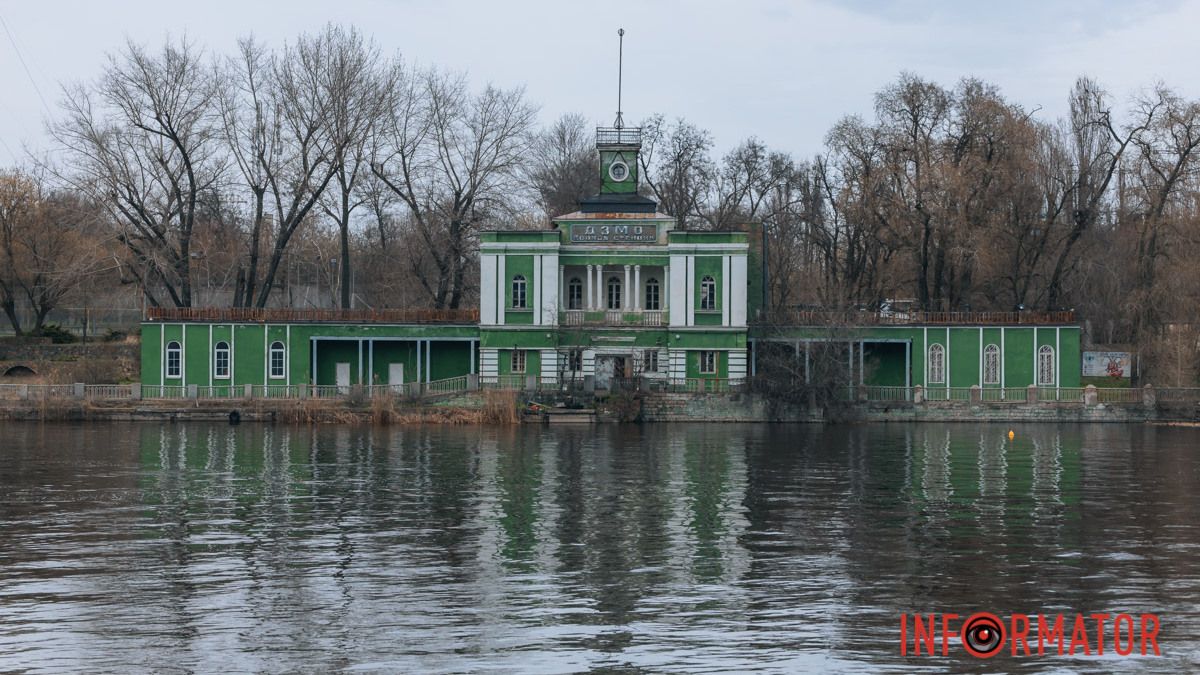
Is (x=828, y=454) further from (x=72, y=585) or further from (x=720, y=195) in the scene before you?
(x=720, y=195)

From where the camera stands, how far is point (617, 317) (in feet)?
193

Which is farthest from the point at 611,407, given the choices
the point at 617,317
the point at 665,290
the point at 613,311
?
the point at 665,290

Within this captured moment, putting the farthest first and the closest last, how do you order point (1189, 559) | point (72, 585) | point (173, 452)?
point (173, 452), point (1189, 559), point (72, 585)

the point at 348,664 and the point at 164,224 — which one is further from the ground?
the point at 164,224

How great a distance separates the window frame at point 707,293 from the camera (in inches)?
2292

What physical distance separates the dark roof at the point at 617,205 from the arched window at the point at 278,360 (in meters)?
14.3

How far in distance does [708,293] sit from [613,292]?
15.8ft

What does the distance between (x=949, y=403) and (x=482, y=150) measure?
2539 cm

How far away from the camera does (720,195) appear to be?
3248 inches

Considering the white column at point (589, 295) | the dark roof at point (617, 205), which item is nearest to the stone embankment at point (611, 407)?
the white column at point (589, 295)

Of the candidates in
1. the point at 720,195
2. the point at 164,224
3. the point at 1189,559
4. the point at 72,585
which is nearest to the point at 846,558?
the point at 1189,559

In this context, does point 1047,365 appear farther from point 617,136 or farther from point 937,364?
point 617,136

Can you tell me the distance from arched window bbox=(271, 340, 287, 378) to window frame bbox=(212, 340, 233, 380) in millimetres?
1737

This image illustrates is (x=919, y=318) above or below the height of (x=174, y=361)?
above
